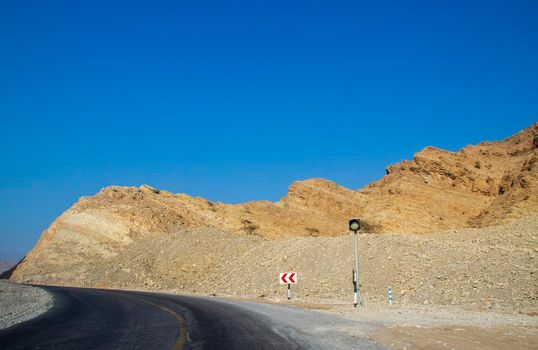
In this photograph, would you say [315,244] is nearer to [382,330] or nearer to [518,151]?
[382,330]

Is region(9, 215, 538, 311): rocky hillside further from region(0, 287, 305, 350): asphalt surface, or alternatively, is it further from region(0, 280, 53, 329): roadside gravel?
region(0, 280, 53, 329): roadside gravel

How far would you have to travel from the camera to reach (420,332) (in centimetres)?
1230

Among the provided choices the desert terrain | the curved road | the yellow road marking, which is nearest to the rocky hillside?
the desert terrain

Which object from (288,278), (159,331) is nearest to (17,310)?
(159,331)

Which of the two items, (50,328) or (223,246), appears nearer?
(50,328)

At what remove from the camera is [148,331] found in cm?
1284

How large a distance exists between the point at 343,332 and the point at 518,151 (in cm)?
8529

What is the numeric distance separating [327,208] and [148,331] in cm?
7518

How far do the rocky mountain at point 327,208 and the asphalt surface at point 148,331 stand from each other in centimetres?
3763

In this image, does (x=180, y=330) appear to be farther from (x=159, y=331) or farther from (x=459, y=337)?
(x=459, y=337)

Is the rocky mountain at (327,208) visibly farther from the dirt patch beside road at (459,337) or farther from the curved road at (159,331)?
the dirt patch beside road at (459,337)

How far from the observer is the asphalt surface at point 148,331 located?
10594 millimetres

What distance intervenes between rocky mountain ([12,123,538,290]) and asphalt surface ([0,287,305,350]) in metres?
37.6

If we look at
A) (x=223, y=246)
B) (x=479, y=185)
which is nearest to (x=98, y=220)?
(x=223, y=246)
